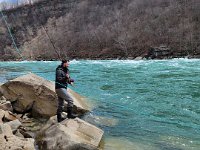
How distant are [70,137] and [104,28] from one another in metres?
72.2

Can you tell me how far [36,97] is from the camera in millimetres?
14484

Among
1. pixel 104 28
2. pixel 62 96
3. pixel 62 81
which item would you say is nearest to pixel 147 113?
pixel 62 96

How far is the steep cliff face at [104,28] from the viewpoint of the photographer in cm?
6481

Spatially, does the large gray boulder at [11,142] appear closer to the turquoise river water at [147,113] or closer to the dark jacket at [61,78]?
the turquoise river water at [147,113]

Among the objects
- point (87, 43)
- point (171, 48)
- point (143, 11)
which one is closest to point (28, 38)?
point (87, 43)

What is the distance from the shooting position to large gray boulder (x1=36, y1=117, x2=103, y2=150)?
9.38 m

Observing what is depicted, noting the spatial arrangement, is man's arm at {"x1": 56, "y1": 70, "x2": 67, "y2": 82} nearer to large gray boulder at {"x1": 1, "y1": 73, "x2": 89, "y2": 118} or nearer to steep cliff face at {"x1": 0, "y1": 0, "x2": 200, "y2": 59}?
large gray boulder at {"x1": 1, "y1": 73, "x2": 89, "y2": 118}

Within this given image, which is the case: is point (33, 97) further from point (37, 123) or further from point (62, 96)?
point (62, 96)

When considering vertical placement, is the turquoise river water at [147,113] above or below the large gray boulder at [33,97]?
below

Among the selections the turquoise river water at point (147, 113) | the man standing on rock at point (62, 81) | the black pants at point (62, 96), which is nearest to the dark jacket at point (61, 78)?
the man standing on rock at point (62, 81)

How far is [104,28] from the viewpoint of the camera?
8069 cm

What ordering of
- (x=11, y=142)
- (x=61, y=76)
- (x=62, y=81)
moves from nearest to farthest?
(x=11, y=142) → (x=61, y=76) → (x=62, y=81)

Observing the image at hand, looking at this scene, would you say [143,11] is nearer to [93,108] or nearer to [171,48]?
[171,48]

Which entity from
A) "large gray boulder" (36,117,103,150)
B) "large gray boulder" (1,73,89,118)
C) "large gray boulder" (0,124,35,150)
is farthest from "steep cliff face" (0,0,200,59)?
"large gray boulder" (0,124,35,150)
